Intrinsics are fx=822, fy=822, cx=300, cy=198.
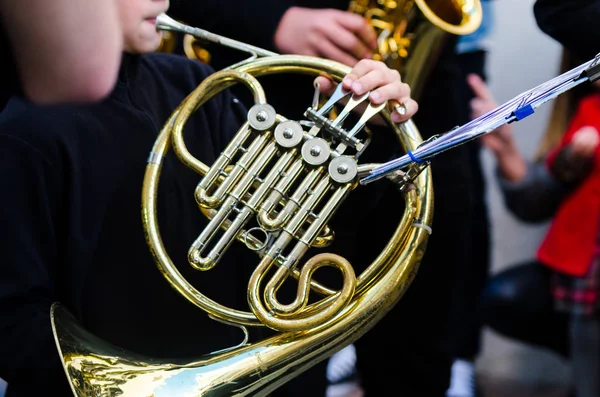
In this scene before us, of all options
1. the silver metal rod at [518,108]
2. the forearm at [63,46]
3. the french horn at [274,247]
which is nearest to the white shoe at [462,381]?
the french horn at [274,247]

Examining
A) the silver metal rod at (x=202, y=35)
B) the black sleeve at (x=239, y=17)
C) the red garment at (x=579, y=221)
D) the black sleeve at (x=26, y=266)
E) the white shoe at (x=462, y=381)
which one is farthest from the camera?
the white shoe at (x=462, y=381)

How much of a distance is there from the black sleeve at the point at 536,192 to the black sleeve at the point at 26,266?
1.26 m

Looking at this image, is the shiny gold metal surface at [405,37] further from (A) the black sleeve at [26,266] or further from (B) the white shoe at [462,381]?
(B) the white shoe at [462,381]

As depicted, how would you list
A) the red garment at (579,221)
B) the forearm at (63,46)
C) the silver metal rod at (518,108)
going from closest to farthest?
1. the forearm at (63,46)
2. the silver metal rod at (518,108)
3. the red garment at (579,221)

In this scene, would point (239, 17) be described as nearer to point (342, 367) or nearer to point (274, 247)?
point (274, 247)

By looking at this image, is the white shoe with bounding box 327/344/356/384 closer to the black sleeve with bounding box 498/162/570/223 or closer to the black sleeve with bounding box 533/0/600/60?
the black sleeve with bounding box 498/162/570/223

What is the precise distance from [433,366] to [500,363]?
3.14 feet

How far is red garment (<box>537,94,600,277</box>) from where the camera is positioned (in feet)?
5.99

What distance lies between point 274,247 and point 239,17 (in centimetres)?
46

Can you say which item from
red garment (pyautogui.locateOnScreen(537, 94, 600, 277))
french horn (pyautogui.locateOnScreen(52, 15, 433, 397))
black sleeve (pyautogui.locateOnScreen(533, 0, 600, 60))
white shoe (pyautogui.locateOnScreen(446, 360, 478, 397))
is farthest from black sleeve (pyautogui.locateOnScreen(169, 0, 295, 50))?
white shoe (pyautogui.locateOnScreen(446, 360, 478, 397))

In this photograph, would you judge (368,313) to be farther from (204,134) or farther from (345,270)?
(204,134)

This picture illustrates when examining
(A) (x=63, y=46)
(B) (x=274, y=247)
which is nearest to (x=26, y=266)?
(B) (x=274, y=247)

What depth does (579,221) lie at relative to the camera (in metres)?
1.87

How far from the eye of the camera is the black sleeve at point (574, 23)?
105 centimetres
